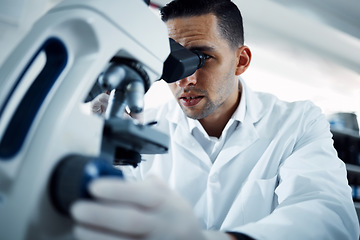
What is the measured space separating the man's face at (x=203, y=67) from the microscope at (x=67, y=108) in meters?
0.56

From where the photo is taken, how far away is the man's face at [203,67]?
1.11m

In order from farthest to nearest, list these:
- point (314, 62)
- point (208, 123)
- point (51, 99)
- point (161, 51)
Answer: point (314, 62)
point (208, 123)
point (161, 51)
point (51, 99)

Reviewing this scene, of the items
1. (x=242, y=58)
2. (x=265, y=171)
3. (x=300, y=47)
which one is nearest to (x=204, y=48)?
(x=242, y=58)

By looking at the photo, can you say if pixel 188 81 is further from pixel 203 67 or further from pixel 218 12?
pixel 218 12

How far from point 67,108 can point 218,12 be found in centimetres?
105

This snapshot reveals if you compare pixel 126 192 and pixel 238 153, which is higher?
pixel 126 192

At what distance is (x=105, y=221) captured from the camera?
31cm

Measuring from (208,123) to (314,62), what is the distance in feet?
6.87

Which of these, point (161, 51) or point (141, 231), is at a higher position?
point (161, 51)

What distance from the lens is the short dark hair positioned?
4.08ft

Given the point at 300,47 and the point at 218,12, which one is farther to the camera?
the point at 300,47

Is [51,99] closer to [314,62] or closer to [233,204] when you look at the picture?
[233,204]

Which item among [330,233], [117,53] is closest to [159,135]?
[117,53]

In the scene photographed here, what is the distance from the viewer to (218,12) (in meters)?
1.27
